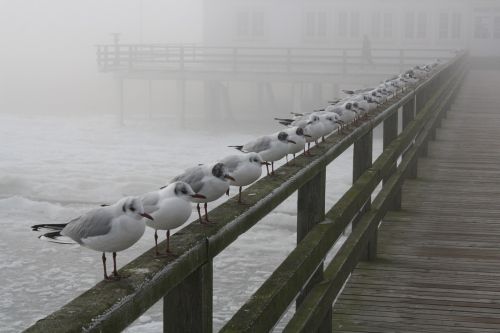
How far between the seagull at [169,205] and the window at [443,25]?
44.2m

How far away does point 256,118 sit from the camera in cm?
4881

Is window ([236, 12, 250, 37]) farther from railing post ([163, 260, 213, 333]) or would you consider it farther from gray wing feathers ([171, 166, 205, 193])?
railing post ([163, 260, 213, 333])

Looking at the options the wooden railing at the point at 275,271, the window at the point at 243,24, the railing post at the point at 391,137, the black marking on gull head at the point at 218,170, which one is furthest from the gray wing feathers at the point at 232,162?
the window at the point at 243,24

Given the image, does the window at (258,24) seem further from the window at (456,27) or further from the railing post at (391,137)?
the railing post at (391,137)

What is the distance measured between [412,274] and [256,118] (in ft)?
141

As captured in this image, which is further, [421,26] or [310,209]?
[421,26]

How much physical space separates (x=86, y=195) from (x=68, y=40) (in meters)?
91.3

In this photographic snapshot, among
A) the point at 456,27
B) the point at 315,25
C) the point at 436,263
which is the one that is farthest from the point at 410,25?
the point at 436,263

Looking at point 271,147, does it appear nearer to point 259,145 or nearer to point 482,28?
point 259,145

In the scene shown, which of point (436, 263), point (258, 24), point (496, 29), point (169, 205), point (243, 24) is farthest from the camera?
point (243, 24)

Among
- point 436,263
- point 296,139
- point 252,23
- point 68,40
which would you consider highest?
point 252,23

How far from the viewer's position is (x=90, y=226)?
117 inches

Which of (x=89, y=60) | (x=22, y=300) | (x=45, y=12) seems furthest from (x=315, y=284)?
(x=45, y=12)

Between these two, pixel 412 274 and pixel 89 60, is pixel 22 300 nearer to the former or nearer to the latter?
pixel 412 274
